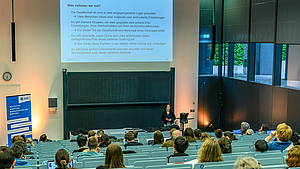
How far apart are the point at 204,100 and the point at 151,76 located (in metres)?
3.40

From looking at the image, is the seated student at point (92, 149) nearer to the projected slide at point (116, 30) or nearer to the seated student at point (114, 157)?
the seated student at point (114, 157)

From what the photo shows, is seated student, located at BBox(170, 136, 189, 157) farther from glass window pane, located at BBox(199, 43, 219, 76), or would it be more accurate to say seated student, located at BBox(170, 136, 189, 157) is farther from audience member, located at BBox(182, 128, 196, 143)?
glass window pane, located at BBox(199, 43, 219, 76)

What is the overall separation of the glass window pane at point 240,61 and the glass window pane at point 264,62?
645 millimetres

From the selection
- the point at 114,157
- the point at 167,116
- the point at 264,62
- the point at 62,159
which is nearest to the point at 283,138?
the point at 114,157

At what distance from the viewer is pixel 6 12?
33.1ft

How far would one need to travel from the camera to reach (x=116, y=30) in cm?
1080

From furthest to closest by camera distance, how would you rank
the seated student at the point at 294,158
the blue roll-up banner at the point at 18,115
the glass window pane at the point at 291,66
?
the blue roll-up banner at the point at 18,115
the glass window pane at the point at 291,66
the seated student at the point at 294,158

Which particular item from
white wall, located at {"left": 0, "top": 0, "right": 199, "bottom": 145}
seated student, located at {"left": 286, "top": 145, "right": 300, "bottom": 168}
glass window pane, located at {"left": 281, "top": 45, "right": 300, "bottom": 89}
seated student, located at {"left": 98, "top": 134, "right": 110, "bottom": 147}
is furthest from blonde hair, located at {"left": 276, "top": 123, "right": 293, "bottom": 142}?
white wall, located at {"left": 0, "top": 0, "right": 199, "bottom": 145}

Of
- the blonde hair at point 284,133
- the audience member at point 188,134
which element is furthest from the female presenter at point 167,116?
the blonde hair at point 284,133

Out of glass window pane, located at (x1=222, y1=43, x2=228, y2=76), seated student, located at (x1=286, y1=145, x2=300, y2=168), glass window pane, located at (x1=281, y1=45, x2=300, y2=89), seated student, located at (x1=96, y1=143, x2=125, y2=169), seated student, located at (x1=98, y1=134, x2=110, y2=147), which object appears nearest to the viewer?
seated student, located at (x1=286, y1=145, x2=300, y2=168)

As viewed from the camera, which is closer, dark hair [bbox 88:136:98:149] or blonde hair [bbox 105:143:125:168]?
blonde hair [bbox 105:143:125:168]

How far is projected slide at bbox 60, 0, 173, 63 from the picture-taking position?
10.5 m

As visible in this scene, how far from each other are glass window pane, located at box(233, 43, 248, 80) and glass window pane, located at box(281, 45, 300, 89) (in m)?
2.12

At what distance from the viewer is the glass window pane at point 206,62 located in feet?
43.8
